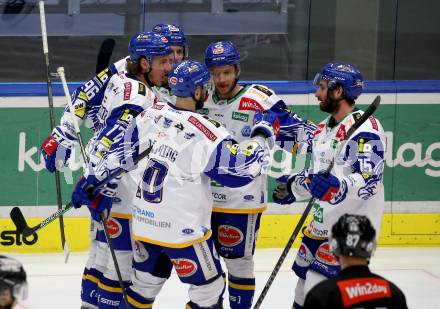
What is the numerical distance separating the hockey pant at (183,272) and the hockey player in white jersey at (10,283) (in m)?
1.46

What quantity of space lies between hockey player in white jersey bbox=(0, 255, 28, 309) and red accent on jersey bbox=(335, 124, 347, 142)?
2.11 m

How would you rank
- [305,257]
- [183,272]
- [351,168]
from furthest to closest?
[305,257] < [351,168] < [183,272]

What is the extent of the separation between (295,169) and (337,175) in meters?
2.51

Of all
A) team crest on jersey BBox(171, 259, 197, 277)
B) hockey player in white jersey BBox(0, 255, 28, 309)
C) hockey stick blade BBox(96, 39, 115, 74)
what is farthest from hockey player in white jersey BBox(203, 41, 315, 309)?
hockey stick blade BBox(96, 39, 115, 74)

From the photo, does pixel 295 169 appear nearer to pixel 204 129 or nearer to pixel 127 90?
pixel 127 90

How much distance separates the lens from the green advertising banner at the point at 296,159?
23.3 feet

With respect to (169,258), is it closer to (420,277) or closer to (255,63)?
(420,277)

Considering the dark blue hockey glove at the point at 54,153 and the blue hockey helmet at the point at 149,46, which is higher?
the blue hockey helmet at the point at 149,46

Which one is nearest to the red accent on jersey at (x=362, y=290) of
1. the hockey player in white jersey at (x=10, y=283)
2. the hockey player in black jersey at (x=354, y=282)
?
the hockey player in black jersey at (x=354, y=282)

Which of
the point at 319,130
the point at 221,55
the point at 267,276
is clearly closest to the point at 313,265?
the point at 319,130

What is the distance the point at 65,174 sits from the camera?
7117mm

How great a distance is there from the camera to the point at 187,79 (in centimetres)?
437

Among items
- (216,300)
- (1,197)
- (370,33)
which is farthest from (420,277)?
(1,197)

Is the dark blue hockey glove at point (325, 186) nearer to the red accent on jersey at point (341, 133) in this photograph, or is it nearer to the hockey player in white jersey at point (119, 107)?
the red accent on jersey at point (341, 133)
